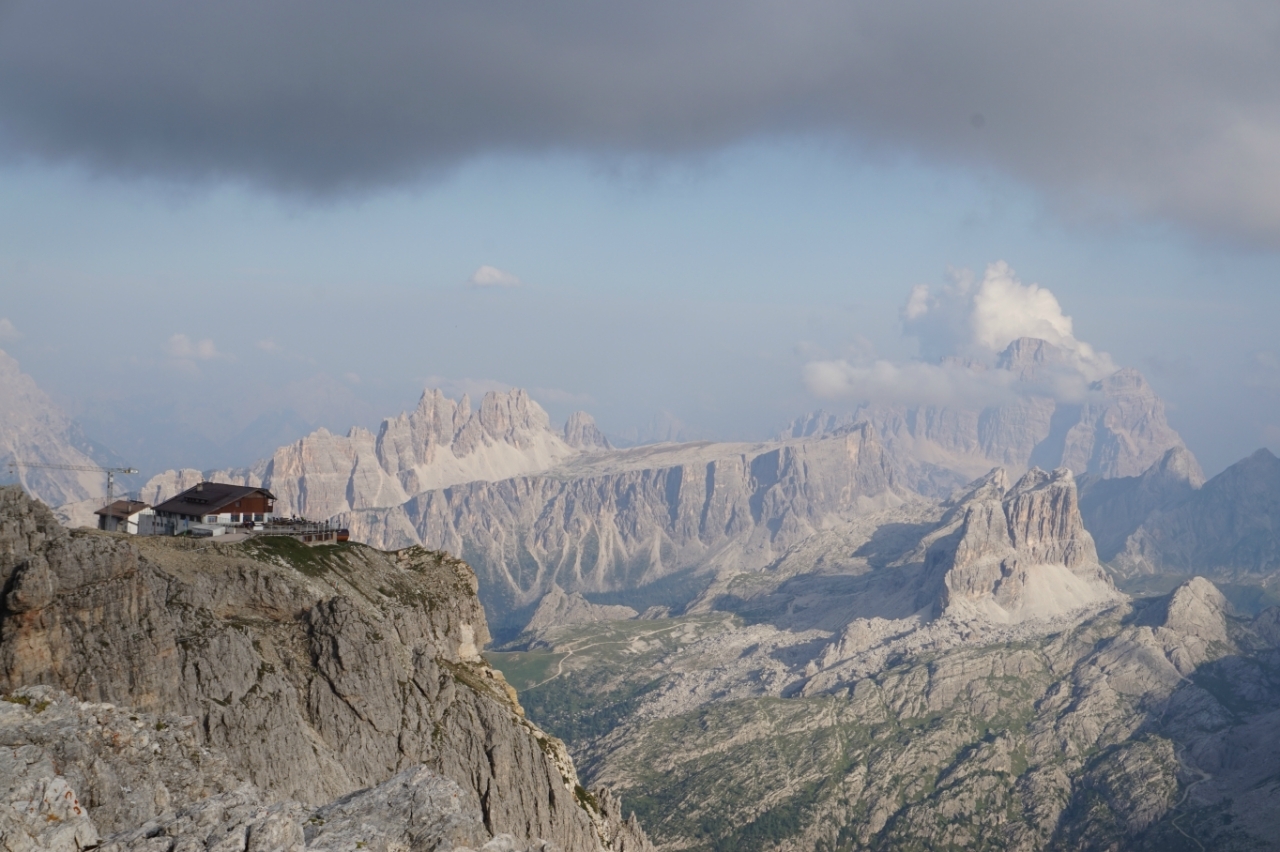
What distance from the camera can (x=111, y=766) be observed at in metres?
64.2

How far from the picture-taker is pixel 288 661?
357 feet

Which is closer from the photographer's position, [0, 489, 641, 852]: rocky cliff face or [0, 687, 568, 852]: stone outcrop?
[0, 687, 568, 852]: stone outcrop

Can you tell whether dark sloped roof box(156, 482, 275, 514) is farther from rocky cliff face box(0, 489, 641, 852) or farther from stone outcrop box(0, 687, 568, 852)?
stone outcrop box(0, 687, 568, 852)

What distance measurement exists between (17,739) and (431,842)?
24.6 meters

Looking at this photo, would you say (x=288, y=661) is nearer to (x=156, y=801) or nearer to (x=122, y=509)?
(x=156, y=801)

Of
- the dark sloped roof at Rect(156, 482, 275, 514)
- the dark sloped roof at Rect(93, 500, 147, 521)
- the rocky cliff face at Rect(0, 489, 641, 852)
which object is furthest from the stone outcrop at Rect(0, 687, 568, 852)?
the dark sloped roof at Rect(93, 500, 147, 521)

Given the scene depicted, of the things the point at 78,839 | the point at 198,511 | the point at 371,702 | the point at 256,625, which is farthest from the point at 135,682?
the point at 198,511

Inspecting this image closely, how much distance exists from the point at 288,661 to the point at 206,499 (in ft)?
158

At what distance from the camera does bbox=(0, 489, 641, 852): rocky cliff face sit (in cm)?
8625

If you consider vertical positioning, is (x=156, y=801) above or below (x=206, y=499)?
below

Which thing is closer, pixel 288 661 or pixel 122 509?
pixel 288 661

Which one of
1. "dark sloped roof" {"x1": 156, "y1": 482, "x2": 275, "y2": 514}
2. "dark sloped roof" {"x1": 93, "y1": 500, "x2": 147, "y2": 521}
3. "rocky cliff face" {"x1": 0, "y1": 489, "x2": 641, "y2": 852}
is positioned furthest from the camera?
"dark sloped roof" {"x1": 93, "y1": 500, "x2": 147, "y2": 521}

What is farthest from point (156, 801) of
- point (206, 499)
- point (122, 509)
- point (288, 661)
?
point (122, 509)

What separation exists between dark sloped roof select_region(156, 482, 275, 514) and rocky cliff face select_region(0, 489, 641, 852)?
18.8 meters
